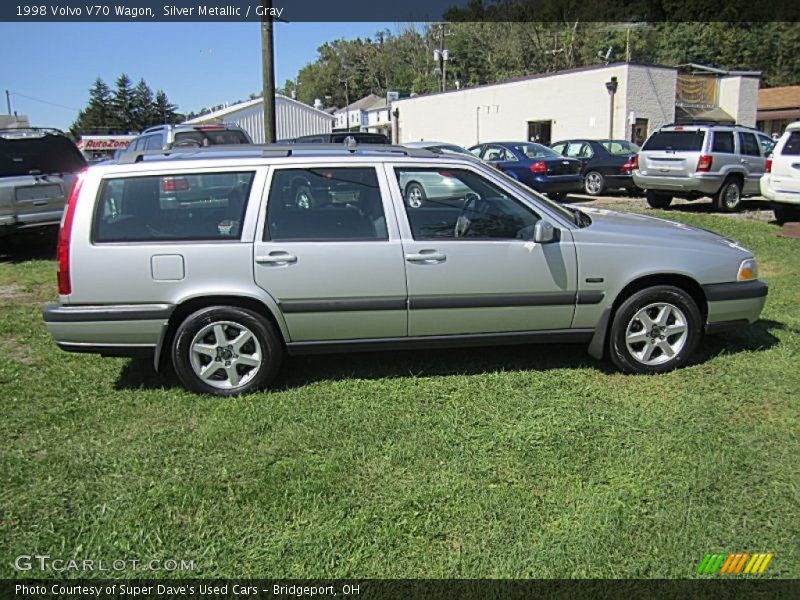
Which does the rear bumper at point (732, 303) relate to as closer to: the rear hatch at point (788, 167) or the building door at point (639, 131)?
the rear hatch at point (788, 167)

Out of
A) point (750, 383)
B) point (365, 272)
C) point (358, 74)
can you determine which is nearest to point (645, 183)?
point (750, 383)

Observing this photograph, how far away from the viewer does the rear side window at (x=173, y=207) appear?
4020mm

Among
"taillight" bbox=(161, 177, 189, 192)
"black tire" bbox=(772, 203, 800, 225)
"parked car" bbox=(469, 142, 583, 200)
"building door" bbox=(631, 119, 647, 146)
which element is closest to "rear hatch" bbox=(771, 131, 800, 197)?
"black tire" bbox=(772, 203, 800, 225)

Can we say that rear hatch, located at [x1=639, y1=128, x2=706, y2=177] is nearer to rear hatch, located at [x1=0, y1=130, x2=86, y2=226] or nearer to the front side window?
the front side window

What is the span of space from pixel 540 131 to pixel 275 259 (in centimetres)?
2887

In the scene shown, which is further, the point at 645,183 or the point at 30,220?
the point at 645,183

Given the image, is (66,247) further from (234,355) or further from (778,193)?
(778,193)

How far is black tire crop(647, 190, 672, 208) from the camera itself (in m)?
13.7

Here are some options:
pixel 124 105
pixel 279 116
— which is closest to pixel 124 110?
pixel 124 105

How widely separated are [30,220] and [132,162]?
533cm

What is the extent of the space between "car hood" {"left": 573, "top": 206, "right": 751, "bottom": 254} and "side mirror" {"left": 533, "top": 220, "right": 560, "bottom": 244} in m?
0.44

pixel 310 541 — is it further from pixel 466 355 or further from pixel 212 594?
pixel 466 355

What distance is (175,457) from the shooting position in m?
3.46

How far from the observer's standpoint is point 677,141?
13062mm
